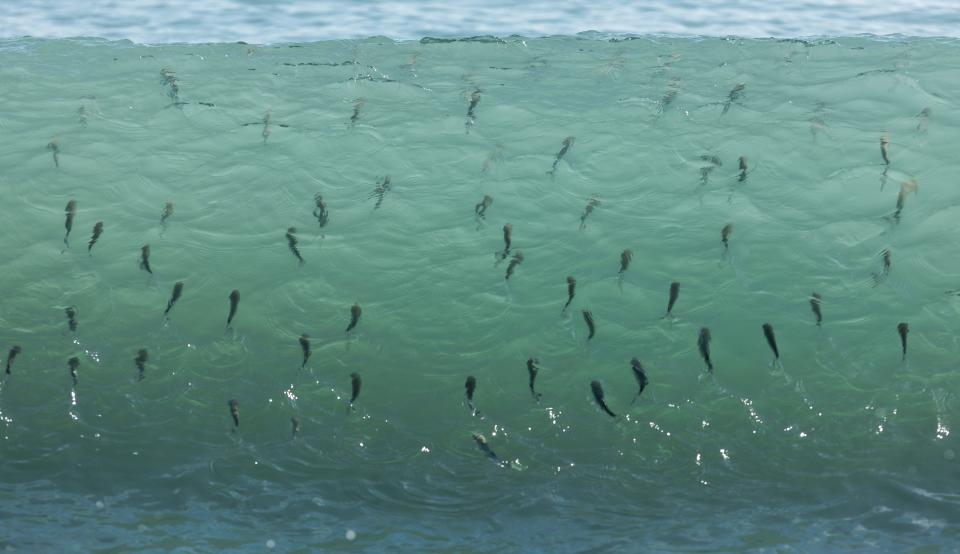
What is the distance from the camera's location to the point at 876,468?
635 cm

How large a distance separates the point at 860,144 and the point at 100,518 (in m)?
6.45

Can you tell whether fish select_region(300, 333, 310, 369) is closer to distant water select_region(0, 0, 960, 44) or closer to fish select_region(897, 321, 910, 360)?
fish select_region(897, 321, 910, 360)

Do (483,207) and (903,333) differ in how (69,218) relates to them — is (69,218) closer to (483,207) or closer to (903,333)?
(483,207)

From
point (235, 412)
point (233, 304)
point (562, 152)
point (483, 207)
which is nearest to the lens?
point (235, 412)

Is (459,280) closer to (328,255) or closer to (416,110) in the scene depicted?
(328,255)

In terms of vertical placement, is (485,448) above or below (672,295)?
below

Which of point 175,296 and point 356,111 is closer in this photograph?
point 175,296

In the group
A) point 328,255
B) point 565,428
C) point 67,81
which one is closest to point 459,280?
point 328,255

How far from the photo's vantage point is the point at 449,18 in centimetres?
1287

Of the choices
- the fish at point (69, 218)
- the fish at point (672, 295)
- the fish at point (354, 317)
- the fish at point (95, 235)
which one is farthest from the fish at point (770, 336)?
the fish at point (69, 218)

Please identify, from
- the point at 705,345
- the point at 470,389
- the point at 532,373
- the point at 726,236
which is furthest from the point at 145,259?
the point at 726,236

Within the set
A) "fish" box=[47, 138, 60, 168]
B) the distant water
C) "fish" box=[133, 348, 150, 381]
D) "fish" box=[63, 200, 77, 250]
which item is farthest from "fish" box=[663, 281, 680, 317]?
the distant water

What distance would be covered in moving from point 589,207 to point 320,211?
6.78 feet

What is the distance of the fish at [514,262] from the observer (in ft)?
26.1
